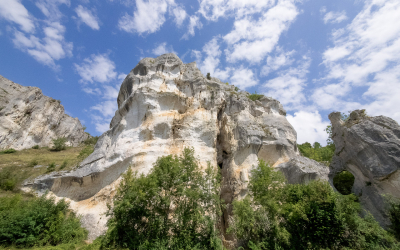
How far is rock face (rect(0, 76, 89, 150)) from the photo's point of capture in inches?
1369

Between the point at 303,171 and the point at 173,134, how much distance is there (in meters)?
12.4

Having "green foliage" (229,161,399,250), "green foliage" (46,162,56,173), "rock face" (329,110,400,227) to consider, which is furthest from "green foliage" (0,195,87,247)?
"rock face" (329,110,400,227)

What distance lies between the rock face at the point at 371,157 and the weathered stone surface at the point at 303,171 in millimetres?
1486

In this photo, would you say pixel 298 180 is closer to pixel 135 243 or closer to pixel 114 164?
pixel 135 243

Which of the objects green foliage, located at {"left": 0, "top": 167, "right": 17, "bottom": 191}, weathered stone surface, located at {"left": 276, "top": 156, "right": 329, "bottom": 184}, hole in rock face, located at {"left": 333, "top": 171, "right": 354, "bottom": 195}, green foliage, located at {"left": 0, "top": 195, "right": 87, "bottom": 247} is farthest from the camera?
hole in rock face, located at {"left": 333, "top": 171, "right": 354, "bottom": 195}

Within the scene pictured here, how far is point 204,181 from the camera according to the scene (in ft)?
38.7

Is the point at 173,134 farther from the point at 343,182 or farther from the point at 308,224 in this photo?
the point at 343,182

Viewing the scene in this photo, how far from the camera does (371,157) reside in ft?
49.8

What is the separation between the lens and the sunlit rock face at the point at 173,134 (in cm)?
1608

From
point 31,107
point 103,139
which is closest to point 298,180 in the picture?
point 103,139

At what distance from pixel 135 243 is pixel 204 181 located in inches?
205

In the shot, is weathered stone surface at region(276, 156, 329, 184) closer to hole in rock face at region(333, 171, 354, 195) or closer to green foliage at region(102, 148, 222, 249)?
hole in rock face at region(333, 171, 354, 195)

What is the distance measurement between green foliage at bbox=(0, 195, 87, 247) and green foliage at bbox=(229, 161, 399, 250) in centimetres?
1070

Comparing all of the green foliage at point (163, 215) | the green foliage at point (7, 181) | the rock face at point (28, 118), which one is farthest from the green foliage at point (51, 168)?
the rock face at point (28, 118)
